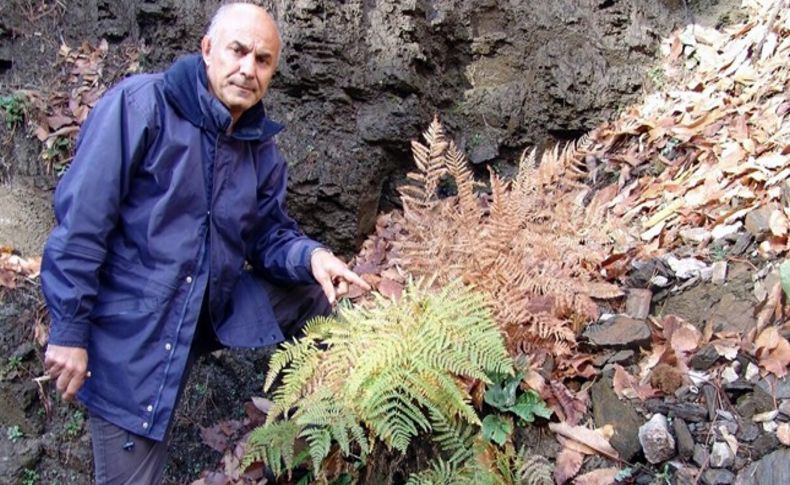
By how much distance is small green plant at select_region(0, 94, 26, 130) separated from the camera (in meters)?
4.84

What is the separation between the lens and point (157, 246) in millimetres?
2877

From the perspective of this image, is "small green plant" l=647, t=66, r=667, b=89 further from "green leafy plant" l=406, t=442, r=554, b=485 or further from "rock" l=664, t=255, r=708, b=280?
"green leafy plant" l=406, t=442, r=554, b=485

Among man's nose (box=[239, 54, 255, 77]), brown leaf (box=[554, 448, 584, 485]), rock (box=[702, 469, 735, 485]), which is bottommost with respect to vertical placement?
brown leaf (box=[554, 448, 584, 485])

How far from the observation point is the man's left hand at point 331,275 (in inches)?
121

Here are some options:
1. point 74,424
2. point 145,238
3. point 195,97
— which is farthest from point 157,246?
point 74,424

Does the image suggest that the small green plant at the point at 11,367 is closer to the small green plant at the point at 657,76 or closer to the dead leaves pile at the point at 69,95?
the dead leaves pile at the point at 69,95

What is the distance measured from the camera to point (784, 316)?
284cm

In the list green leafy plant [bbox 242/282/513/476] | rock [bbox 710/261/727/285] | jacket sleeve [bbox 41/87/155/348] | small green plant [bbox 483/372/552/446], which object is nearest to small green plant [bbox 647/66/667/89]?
rock [bbox 710/261/727/285]

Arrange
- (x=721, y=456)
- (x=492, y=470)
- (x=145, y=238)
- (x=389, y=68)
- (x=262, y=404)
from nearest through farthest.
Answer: (x=721, y=456), (x=492, y=470), (x=145, y=238), (x=262, y=404), (x=389, y=68)

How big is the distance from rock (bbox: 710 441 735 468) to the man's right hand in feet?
8.62

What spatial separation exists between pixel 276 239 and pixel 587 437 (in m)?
1.85

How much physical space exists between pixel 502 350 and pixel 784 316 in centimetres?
131

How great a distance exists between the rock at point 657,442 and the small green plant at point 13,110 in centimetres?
483

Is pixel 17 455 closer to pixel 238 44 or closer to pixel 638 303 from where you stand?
pixel 238 44
